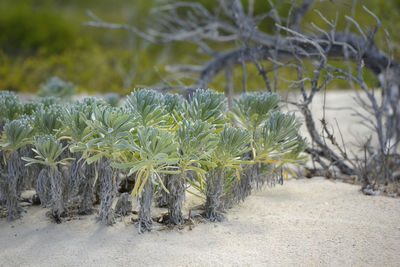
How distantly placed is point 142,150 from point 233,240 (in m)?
0.58

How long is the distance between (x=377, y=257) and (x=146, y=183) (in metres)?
1.02

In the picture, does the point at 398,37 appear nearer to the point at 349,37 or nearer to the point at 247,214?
the point at 349,37

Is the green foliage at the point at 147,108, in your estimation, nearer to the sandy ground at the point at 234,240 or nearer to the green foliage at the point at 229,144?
the green foliage at the point at 229,144

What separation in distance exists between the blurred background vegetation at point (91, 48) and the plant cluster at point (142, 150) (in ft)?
5.60

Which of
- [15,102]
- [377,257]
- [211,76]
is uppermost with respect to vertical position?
[211,76]

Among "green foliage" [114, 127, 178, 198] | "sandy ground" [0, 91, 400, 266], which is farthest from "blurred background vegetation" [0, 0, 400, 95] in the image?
"green foliage" [114, 127, 178, 198]

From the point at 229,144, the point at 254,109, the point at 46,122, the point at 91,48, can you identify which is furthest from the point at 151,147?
the point at 91,48

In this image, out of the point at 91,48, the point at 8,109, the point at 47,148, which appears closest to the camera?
the point at 47,148

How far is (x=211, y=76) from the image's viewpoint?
3.81 meters

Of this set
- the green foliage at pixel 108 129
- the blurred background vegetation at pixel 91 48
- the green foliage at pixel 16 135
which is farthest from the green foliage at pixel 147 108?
the blurred background vegetation at pixel 91 48

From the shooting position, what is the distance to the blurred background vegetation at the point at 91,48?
6032 millimetres

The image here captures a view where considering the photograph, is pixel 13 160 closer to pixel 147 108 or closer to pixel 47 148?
pixel 47 148

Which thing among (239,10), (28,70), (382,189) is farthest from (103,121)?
(28,70)

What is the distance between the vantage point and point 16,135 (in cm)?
176
